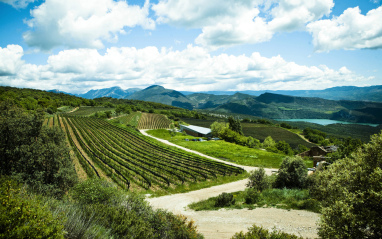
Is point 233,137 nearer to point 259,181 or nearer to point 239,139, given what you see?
point 239,139

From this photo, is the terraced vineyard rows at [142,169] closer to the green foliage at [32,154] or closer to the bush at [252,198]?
the green foliage at [32,154]

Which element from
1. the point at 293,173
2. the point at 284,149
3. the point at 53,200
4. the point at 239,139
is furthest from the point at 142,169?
the point at 284,149

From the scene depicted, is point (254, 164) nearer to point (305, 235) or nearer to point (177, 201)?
point (177, 201)

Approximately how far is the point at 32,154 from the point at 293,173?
28805 mm

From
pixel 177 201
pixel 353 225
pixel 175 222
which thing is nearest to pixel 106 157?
pixel 177 201

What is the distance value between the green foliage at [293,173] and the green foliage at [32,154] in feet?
81.7

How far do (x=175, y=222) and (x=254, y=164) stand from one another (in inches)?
1638

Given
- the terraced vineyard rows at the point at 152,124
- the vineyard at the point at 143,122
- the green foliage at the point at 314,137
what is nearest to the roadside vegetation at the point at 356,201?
the terraced vineyard rows at the point at 152,124

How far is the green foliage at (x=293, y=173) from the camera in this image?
2581cm

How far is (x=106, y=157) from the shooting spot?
3919 cm

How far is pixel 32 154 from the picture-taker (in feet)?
53.9

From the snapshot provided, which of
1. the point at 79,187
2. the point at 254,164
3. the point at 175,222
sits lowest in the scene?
the point at 254,164

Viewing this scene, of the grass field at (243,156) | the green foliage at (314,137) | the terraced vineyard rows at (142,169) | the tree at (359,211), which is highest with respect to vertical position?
the tree at (359,211)

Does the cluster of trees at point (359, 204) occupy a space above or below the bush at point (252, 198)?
above
